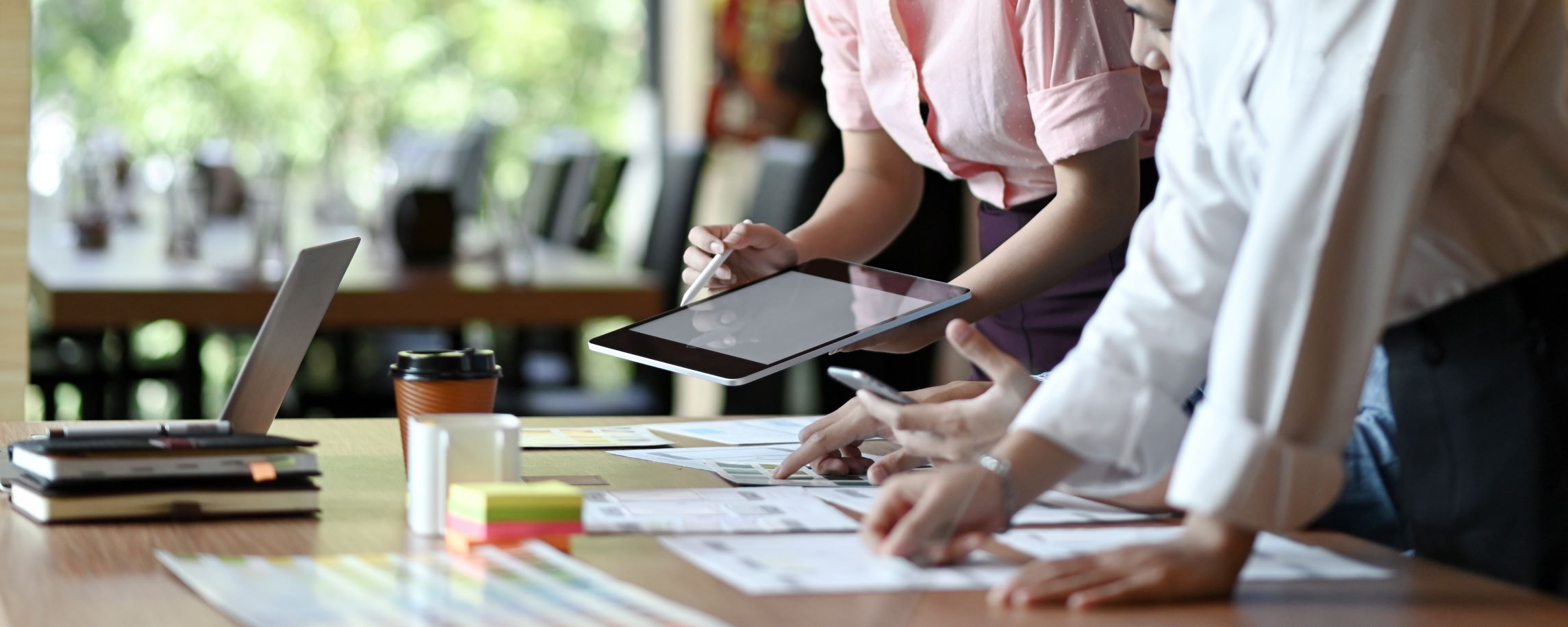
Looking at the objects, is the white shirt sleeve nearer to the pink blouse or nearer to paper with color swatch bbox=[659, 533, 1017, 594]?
paper with color swatch bbox=[659, 533, 1017, 594]

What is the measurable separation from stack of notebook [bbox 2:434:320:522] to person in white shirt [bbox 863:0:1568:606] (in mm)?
403

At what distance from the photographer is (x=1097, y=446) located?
0.91 meters

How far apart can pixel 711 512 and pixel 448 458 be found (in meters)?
0.17

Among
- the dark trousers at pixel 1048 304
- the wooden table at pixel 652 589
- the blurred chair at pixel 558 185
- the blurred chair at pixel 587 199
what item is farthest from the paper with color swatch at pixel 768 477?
the blurred chair at pixel 558 185

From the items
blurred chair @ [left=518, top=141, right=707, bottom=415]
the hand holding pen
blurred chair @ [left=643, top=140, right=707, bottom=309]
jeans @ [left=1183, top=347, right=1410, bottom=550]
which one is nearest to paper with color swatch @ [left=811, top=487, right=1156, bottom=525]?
jeans @ [left=1183, top=347, right=1410, bottom=550]

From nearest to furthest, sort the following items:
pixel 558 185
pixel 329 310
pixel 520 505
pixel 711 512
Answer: pixel 520 505 → pixel 711 512 → pixel 329 310 → pixel 558 185

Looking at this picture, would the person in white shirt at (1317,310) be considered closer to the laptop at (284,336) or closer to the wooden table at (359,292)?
the laptop at (284,336)

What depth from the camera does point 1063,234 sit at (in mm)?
1418

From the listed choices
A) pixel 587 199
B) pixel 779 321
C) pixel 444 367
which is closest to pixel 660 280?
pixel 587 199

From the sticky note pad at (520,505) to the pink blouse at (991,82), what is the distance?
0.63 metres

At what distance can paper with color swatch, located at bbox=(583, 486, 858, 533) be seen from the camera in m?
1.01

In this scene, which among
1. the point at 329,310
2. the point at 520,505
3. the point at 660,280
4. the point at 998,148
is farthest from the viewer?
the point at 660,280

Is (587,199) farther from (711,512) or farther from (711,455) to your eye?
(711,512)

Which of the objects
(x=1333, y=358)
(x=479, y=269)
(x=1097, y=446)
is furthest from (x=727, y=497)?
(x=479, y=269)
